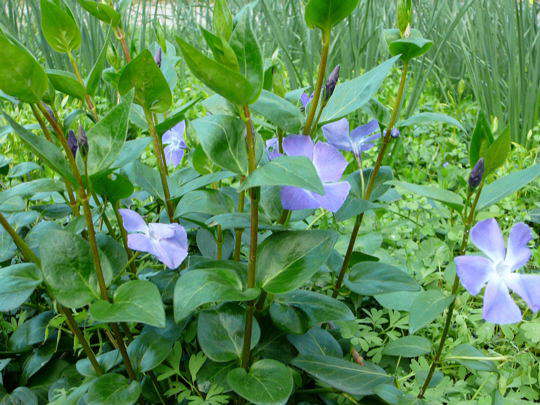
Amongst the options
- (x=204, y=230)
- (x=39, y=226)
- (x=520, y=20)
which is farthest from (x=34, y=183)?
(x=520, y=20)

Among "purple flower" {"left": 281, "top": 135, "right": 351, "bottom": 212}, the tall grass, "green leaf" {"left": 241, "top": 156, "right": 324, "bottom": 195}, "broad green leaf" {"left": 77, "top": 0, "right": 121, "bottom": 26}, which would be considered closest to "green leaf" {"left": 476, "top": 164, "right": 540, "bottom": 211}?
"purple flower" {"left": 281, "top": 135, "right": 351, "bottom": 212}

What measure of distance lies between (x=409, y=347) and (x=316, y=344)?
17 centimetres

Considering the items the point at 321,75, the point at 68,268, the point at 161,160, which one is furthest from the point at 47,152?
the point at 321,75

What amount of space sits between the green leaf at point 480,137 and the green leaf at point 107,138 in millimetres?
496

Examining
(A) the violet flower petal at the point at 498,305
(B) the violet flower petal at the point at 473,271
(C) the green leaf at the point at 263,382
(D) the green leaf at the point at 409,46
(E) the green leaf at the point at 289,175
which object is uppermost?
(D) the green leaf at the point at 409,46

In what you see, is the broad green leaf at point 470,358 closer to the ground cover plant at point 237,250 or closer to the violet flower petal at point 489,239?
the ground cover plant at point 237,250

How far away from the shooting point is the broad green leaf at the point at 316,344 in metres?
0.93

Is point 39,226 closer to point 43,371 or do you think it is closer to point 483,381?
point 43,371

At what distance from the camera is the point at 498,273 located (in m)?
0.71

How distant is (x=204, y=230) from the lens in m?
1.07

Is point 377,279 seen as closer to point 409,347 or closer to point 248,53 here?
point 409,347

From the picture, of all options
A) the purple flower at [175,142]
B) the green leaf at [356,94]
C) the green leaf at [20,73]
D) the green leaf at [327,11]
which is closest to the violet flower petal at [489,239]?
the green leaf at [356,94]

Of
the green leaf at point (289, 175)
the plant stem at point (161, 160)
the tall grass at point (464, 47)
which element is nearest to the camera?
the green leaf at point (289, 175)

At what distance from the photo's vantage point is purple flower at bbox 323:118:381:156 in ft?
3.16
